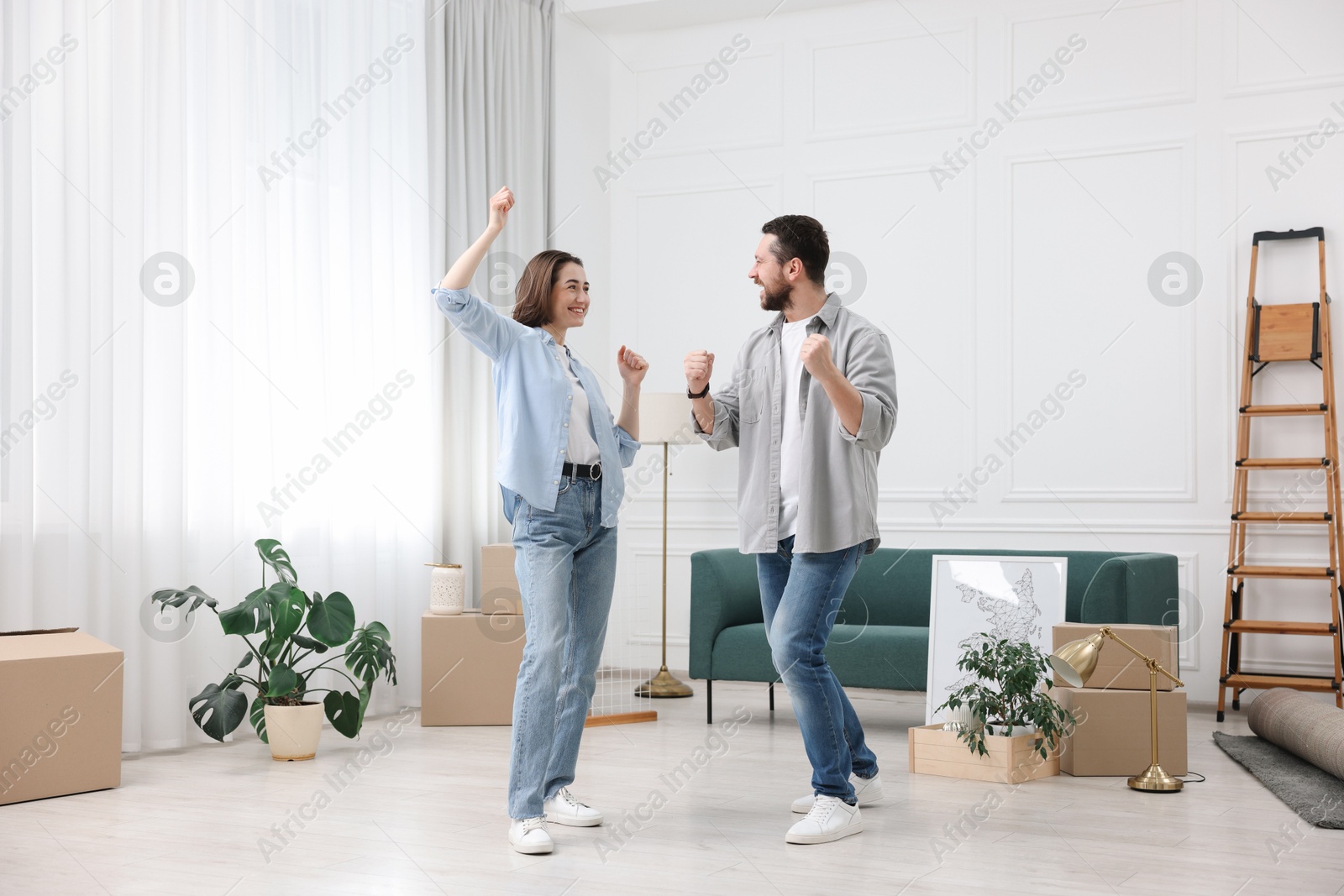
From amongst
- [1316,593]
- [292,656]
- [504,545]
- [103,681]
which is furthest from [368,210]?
[1316,593]

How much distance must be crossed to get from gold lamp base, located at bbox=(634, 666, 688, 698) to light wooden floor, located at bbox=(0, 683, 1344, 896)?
1.32 metres

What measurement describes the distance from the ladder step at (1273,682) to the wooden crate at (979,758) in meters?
1.53

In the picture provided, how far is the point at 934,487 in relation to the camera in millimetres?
5590

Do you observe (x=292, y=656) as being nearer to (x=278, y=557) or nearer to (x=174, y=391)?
(x=278, y=557)

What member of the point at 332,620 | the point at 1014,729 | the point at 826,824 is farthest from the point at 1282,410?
the point at 332,620

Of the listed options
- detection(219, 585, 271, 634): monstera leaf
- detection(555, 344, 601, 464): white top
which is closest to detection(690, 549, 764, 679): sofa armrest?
detection(219, 585, 271, 634): monstera leaf

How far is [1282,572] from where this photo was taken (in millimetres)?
4824

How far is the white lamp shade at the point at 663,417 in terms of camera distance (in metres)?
5.30

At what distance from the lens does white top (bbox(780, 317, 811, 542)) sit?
9.29 ft

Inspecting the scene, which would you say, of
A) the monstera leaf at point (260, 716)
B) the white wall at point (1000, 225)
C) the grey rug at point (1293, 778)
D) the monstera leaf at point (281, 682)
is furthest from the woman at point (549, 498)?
the white wall at point (1000, 225)

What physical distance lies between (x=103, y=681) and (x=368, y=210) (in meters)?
2.21

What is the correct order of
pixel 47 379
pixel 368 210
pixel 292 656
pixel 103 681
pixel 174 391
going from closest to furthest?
pixel 103 681 → pixel 47 379 → pixel 174 391 → pixel 292 656 → pixel 368 210

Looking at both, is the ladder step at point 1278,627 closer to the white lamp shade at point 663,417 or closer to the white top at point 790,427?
the white lamp shade at point 663,417

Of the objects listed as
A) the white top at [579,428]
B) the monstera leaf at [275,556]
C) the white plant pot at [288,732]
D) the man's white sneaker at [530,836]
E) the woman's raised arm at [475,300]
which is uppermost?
the woman's raised arm at [475,300]
